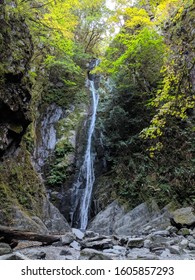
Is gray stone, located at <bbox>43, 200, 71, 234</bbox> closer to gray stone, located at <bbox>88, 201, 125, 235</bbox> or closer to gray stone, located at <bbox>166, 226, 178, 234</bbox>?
gray stone, located at <bbox>88, 201, 125, 235</bbox>

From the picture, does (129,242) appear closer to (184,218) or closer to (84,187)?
(184,218)

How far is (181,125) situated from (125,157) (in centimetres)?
265

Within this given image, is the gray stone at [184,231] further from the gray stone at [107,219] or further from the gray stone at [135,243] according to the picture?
the gray stone at [107,219]

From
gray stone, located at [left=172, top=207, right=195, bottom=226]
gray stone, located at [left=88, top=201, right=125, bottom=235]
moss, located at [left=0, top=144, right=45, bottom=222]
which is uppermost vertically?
moss, located at [left=0, top=144, right=45, bottom=222]

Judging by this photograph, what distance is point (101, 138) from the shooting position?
12.4 metres

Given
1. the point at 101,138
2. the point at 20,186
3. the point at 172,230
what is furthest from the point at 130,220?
the point at 101,138

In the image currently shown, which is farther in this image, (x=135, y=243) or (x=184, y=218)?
(x=184, y=218)

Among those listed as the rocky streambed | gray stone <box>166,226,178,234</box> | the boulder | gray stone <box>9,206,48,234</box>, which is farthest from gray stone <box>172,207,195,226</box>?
gray stone <box>9,206,48,234</box>

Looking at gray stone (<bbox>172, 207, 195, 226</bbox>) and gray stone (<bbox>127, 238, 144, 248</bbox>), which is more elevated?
gray stone (<bbox>172, 207, 195, 226</bbox>)

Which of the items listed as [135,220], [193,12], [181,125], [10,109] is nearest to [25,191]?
[10,109]

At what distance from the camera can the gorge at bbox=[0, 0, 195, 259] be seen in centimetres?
566

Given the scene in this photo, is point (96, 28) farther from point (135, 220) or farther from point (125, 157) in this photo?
point (135, 220)

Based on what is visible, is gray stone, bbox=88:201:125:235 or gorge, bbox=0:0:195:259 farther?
gray stone, bbox=88:201:125:235

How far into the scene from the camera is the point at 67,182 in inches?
444
